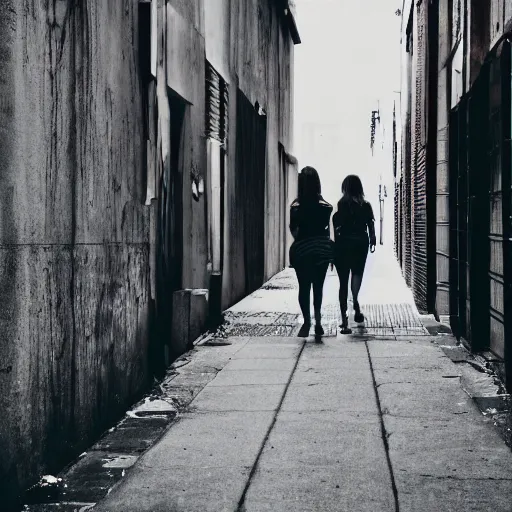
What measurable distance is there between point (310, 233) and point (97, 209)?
13.5 feet

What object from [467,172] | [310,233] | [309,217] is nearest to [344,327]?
[310,233]

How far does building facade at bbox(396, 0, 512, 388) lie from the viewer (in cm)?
674

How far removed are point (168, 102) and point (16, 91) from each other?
3.71 metres

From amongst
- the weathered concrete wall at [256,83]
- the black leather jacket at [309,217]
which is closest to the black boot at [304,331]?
the black leather jacket at [309,217]

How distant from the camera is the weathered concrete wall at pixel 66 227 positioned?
156 inches

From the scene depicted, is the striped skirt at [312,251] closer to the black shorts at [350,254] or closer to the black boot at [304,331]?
the black boot at [304,331]

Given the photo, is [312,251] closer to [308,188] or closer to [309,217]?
Result: [309,217]

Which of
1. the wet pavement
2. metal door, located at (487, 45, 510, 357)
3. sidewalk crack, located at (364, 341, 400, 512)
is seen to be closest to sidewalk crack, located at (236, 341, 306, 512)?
the wet pavement

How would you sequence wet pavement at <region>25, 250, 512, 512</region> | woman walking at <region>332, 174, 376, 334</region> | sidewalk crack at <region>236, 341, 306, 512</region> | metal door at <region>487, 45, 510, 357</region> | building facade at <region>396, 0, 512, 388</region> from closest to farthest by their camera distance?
sidewalk crack at <region>236, 341, 306, 512</region>, wet pavement at <region>25, 250, 512, 512</region>, building facade at <region>396, 0, 512, 388</region>, metal door at <region>487, 45, 510, 357</region>, woman walking at <region>332, 174, 376, 334</region>

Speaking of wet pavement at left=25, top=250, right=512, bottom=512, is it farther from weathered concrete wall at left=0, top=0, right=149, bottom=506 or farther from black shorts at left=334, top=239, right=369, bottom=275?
black shorts at left=334, top=239, right=369, bottom=275

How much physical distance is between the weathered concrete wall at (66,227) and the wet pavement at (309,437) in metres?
0.30

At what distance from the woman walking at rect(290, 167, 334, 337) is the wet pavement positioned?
799 mm

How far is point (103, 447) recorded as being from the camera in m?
5.07

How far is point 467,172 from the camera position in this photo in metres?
8.41
